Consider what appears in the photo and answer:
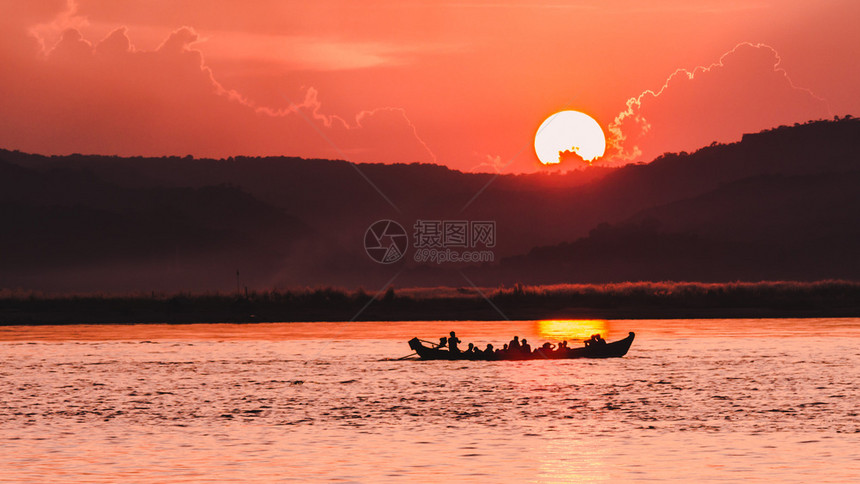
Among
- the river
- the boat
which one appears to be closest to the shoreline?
the river

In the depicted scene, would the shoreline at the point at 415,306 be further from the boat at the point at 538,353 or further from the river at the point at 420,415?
the boat at the point at 538,353

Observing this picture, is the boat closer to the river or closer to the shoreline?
the river

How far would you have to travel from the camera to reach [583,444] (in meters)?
31.5

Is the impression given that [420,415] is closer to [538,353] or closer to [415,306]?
[538,353]

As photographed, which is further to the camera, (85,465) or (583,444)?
(583,444)

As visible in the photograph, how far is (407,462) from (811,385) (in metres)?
25.7

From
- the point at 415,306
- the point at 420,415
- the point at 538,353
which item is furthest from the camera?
the point at 415,306

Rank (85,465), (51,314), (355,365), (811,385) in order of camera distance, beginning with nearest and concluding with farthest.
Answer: (85,465) → (811,385) → (355,365) → (51,314)

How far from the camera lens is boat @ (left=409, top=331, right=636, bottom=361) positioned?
198 ft

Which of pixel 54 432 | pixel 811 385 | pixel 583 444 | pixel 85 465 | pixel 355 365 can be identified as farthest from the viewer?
pixel 355 365

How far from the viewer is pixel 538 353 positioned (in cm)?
6084

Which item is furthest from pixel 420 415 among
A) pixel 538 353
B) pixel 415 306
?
pixel 415 306

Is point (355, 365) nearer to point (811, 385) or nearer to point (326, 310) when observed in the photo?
point (811, 385)

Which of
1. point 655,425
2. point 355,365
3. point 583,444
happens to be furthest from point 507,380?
point 583,444
